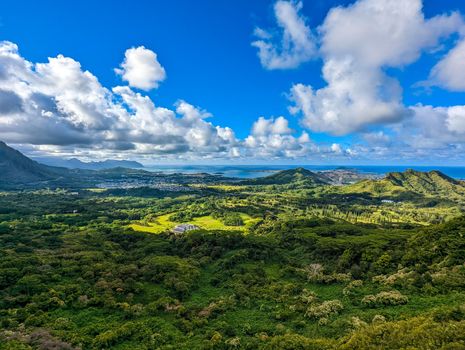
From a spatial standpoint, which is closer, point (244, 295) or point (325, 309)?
point (325, 309)

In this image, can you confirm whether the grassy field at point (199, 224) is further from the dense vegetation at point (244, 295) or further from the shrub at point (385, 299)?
the shrub at point (385, 299)

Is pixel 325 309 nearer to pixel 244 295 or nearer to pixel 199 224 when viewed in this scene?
pixel 244 295

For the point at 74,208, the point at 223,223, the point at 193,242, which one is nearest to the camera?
the point at 193,242

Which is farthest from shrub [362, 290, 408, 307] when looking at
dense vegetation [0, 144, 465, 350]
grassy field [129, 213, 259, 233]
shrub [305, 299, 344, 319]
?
grassy field [129, 213, 259, 233]

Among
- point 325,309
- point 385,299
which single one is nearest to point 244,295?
point 325,309

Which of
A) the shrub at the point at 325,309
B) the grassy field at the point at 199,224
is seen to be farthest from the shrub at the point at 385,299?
the grassy field at the point at 199,224

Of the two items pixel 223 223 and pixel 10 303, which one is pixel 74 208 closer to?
pixel 223 223

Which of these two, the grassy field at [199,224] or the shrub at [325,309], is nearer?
the shrub at [325,309]

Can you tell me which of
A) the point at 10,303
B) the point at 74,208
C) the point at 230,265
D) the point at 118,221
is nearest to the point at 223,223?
the point at 118,221

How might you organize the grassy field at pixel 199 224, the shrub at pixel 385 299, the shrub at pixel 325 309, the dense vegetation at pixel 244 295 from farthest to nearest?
the grassy field at pixel 199 224
the shrub at pixel 385 299
the shrub at pixel 325 309
the dense vegetation at pixel 244 295
